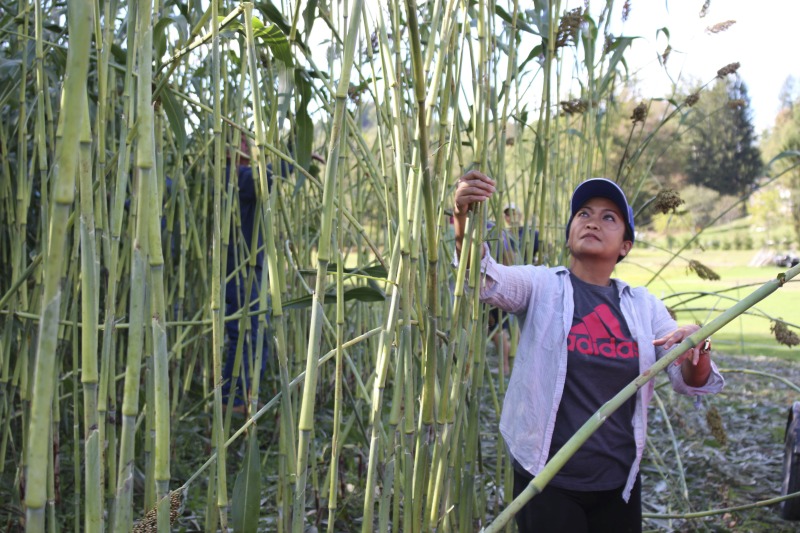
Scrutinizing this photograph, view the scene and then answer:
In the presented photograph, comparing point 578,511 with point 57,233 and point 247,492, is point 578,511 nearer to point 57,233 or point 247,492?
point 247,492

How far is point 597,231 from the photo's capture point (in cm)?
113

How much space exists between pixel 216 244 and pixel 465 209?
13.3 inches

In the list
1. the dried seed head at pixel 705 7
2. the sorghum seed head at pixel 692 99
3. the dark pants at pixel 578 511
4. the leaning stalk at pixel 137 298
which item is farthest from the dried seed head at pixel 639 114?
the leaning stalk at pixel 137 298

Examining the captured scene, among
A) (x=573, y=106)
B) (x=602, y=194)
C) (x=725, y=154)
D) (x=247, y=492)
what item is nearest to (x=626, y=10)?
(x=573, y=106)

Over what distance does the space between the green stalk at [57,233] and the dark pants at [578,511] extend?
0.77 metres

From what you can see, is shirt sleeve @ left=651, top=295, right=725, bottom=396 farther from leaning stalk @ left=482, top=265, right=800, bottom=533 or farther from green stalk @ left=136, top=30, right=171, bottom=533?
green stalk @ left=136, top=30, right=171, bottom=533

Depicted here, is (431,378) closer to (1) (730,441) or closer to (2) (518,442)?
(2) (518,442)

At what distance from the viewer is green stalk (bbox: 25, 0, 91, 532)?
397 mm

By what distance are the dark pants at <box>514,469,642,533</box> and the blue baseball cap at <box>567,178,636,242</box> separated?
0.42 m

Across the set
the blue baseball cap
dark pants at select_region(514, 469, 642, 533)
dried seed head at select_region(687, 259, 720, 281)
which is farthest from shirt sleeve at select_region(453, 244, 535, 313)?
dried seed head at select_region(687, 259, 720, 281)

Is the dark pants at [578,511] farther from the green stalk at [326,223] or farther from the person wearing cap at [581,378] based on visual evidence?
the green stalk at [326,223]

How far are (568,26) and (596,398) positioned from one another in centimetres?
54

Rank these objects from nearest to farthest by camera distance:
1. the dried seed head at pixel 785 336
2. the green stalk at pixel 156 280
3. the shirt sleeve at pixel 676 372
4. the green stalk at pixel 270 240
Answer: the green stalk at pixel 156 280, the green stalk at pixel 270 240, the shirt sleeve at pixel 676 372, the dried seed head at pixel 785 336

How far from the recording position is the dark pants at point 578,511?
1.05m
